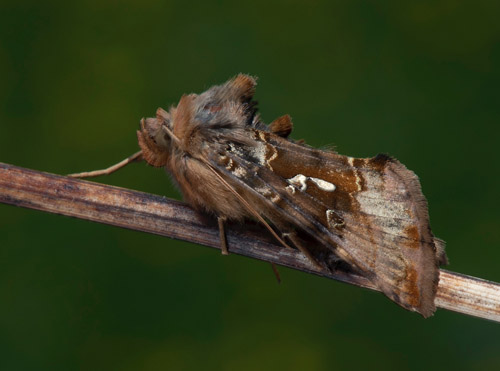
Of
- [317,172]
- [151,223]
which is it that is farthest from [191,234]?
[317,172]

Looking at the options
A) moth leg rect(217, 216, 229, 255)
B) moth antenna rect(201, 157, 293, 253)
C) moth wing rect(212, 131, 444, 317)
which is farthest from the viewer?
moth leg rect(217, 216, 229, 255)

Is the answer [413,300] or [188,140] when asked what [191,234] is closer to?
[188,140]

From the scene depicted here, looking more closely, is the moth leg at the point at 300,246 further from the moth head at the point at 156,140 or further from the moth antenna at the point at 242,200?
the moth head at the point at 156,140

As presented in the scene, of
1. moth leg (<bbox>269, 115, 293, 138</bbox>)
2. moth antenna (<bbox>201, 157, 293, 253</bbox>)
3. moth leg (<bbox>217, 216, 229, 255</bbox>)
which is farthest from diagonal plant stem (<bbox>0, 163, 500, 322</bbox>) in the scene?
moth leg (<bbox>269, 115, 293, 138</bbox>)

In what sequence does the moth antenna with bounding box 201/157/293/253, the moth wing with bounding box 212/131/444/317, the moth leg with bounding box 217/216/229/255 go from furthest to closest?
the moth leg with bounding box 217/216/229/255 → the moth antenna with bounding box 201/157/293/253 → the moth wing with bounding box 212/131/444/317

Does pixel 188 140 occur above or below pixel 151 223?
above

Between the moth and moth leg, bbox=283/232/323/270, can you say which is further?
moth leg, bbox=283/232/323/270

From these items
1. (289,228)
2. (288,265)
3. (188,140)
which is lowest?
(288,265)

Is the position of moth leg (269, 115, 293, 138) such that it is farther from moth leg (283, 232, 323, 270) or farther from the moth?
moth leg (283, 232, 323, 270)
